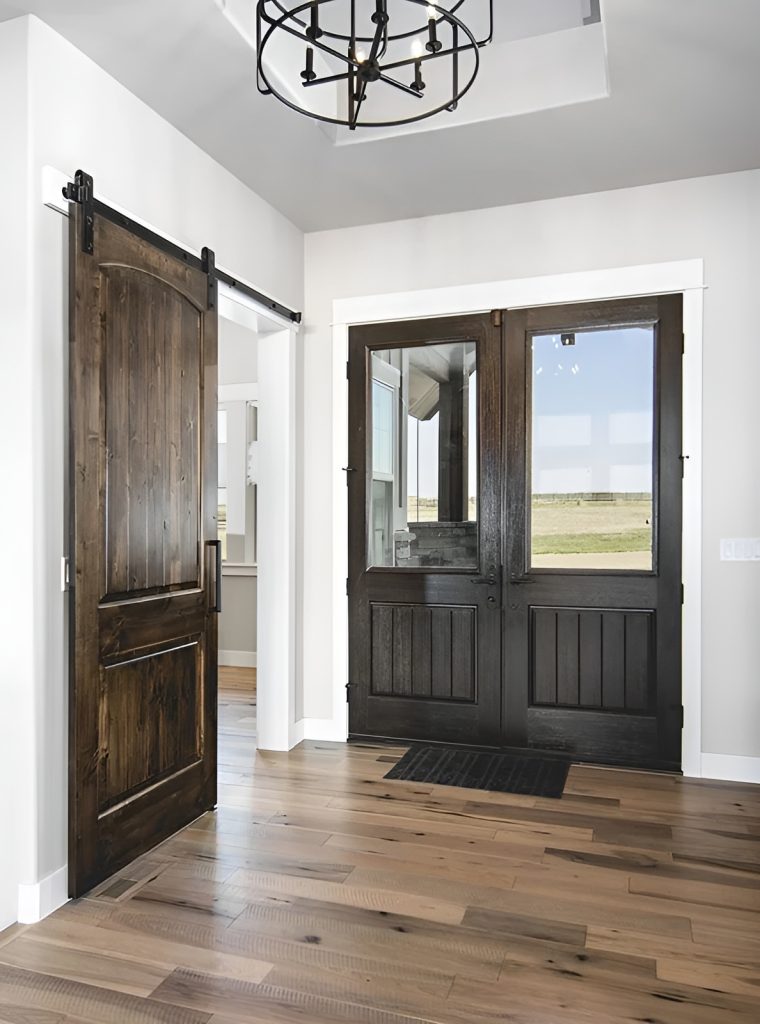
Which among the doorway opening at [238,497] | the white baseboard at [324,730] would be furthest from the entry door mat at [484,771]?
the doorway opening at [238,497]

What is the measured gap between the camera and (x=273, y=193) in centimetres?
404

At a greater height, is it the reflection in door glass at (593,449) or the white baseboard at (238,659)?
the reflection in door glass at (593,449)

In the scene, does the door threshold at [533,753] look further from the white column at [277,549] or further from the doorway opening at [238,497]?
the doorway opening at [238,497]

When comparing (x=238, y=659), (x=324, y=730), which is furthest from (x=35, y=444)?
(x=238, y=659)

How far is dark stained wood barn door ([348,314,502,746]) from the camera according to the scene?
14.0 feet

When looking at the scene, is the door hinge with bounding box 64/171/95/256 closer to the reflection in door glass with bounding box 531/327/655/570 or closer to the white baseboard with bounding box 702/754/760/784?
the reflection in door glass with bounding box 531/327/655/570

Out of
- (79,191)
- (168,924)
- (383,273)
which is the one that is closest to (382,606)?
(383,273)

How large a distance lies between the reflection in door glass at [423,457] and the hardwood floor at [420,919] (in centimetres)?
134

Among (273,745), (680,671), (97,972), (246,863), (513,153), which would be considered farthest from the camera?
(273,745)

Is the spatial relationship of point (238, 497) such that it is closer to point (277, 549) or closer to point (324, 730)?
point (277, 549)

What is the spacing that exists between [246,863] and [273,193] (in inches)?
122

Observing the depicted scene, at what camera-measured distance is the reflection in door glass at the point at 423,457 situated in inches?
170

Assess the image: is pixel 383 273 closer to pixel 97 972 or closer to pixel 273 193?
pixel 273 193

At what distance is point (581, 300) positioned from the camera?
4078 mm
